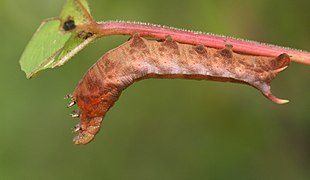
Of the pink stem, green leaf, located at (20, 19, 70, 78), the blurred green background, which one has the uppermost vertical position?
the blurred green background

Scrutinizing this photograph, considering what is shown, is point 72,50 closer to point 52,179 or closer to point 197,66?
point 197,66

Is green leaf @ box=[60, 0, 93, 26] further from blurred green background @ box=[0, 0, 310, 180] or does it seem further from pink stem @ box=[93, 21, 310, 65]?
blurred green background @ box=[0, 0, 310, 180]

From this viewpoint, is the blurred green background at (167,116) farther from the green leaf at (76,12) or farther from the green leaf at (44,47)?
the green leaf at (76,12)

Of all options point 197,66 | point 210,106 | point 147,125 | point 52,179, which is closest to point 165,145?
point 147,125

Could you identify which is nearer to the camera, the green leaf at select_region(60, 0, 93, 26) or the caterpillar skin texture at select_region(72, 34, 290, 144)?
the green leaf at select_region(60, 0, 93, 26)

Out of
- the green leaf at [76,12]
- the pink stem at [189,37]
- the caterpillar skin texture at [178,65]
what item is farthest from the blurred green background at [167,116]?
the green leaf at [76,12]

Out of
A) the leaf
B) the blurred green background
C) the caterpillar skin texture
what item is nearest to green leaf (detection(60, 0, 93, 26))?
the leaf
